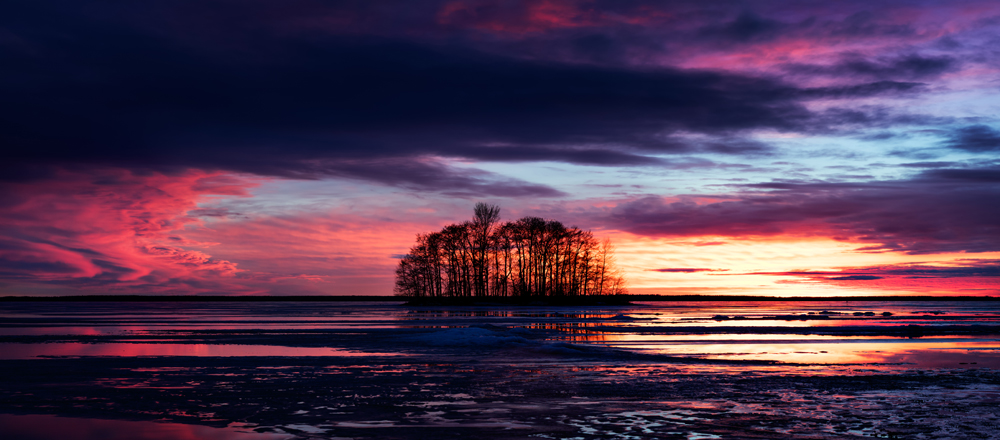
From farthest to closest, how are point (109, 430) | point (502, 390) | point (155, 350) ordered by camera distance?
point (155, 350) < point (502, 390) < point (109, 430)

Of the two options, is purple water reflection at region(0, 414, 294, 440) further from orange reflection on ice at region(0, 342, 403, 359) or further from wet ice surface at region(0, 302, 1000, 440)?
orange reflection on ice at region(0, 342, 403, 359)

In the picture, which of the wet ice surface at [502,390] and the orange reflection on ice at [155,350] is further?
the orange reflection on ice at [155,350]

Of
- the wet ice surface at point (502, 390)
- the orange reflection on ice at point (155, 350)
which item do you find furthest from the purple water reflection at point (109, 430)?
the orange reflection on ice at point (155, 350)

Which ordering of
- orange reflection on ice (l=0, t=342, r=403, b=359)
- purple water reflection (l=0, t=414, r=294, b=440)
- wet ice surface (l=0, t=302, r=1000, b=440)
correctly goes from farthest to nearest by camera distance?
orange reflection on ice (l=0, t=342, r=403, b=359)
wet ice surface (l=0, t=302, r=1000, b=440)
purple water reflection (l=0, t=414, r=294, b=440)

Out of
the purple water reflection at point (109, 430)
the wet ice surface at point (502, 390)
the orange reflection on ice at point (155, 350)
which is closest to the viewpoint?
the purple water reflection at point (109, 430)

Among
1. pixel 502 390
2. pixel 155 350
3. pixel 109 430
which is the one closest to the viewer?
pixel 109 430

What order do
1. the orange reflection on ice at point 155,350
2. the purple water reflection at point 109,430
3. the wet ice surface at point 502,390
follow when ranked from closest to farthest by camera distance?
the purple water reflection at point 109,430 → the wet ice surface at point 502,390 → the orange reflection on ice at point 155,350

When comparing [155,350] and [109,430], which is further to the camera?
[155,350]

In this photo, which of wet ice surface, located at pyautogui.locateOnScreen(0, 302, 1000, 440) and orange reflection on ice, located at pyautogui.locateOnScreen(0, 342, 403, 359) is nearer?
wet ice surface, located at pyautogui.locateOnScreen(0, 302, 1000, 440)

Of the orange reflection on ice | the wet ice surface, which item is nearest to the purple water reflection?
the wet ice surface

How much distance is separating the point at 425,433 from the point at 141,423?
430 cm

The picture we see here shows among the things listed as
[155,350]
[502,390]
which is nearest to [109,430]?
[502,390]

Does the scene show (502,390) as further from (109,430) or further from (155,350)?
(155,350)

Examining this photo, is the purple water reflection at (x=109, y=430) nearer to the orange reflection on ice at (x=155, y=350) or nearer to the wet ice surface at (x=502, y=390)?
the wet ice surface at (x=502, y=390)
